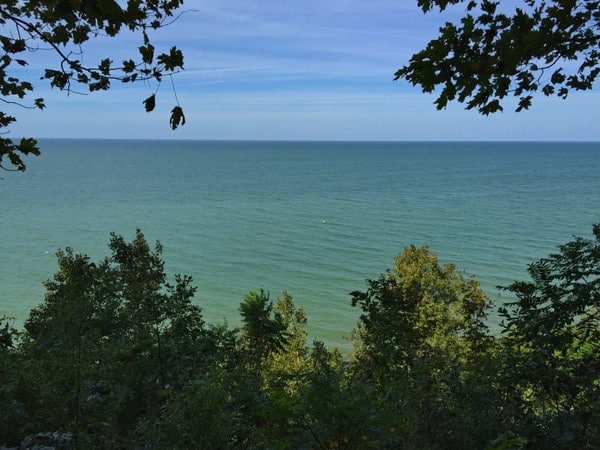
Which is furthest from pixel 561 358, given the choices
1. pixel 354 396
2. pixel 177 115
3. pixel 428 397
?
pixel 177 115

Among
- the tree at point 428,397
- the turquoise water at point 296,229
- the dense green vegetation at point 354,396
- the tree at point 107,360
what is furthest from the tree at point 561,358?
the turquoise water at point 296,229

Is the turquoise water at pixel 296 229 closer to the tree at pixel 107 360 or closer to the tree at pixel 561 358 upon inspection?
the tree at pixel 107 360

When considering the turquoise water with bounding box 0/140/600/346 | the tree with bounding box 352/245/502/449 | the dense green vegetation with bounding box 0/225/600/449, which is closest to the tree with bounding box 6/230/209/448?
the dense green vegetation with bounding box 0/225/600/449

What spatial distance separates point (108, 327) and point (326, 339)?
18250mm

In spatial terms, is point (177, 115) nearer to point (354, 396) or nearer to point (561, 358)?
point (354, 396)

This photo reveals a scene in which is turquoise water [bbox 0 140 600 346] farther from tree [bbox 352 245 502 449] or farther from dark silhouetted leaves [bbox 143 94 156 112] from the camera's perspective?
dark silhouetted leaves [bbox 143 94 156 112]

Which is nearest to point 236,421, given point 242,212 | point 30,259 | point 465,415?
point 465,415

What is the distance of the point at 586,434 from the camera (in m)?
4.29

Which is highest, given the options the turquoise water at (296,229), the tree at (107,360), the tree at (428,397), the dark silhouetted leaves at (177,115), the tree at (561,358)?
the dark silhouetted leaves at (177,115)

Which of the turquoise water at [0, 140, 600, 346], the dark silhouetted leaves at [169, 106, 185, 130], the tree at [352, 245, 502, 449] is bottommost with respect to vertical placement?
the turquoise water at [0, 140, 600, 346]

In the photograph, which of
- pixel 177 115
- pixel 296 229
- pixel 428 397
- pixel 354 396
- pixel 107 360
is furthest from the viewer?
pixel 296 229

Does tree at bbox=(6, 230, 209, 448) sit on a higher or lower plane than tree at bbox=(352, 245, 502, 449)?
lower

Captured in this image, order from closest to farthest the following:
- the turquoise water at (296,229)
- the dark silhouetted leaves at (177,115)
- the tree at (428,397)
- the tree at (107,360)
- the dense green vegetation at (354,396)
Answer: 1. the dark silhouetted leaves at (177,115)
2. the dense green vegetation at (354,396)
3. the tree at (428,397)
4. the tree at (107,360)
5. the turquoise water at (296,229)

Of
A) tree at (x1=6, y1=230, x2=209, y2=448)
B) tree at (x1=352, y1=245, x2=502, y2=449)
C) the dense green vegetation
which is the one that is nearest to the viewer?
the dense green vegetation
